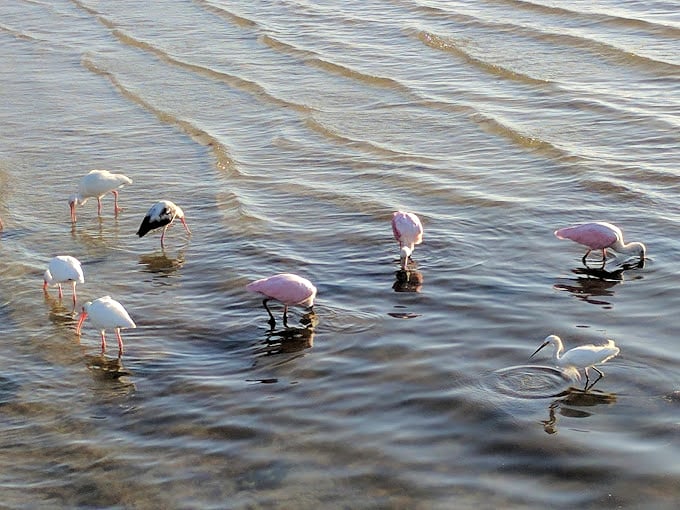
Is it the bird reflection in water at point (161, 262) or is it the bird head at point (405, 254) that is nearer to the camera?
the bird head at point (405, 254)

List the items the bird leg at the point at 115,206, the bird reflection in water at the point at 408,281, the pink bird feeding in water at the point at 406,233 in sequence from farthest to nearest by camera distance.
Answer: the bird leg at the point at 115,206 → the pink bird feeding in water at the point at 406,233 → the bird reflection in water at the point at 408,281

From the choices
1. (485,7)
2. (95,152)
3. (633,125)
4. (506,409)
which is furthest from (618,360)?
(485,7)

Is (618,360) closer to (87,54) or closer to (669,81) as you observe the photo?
(669,81)

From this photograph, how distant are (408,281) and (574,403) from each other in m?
2.77

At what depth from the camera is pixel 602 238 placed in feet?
36.6

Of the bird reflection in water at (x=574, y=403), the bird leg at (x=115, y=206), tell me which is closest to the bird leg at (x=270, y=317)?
the bird reflection in water at (x=574, y=403)

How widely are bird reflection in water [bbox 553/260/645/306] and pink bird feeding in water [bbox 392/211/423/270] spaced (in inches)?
55.5

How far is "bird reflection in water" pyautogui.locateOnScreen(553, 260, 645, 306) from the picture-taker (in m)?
10.6

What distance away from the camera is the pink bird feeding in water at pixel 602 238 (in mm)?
11141

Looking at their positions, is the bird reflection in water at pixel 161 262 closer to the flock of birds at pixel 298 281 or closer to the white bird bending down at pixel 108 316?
the flock of birds at pixel 298 281

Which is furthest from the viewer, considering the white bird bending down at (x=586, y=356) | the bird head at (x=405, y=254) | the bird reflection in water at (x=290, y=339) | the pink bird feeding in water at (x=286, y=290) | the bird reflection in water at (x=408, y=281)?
the bird head at (x=405, y=254)

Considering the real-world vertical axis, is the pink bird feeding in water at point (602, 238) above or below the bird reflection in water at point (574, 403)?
above

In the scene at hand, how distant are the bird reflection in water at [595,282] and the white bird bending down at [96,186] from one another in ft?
16.8

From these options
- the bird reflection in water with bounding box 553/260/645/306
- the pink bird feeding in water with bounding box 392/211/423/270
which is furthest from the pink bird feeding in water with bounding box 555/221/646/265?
the pink bird feeding in water with bounding box 392/211/423/270
